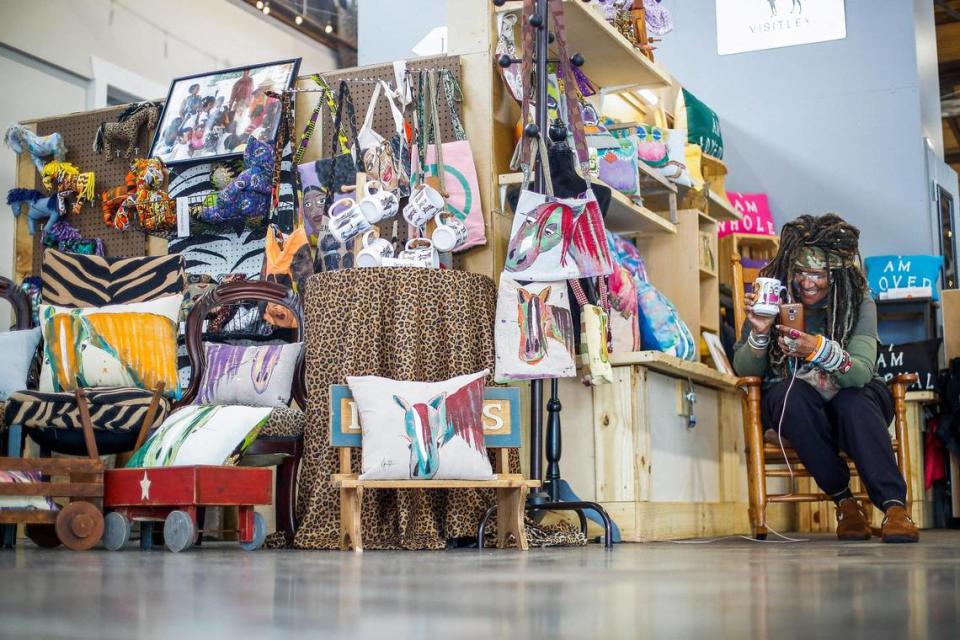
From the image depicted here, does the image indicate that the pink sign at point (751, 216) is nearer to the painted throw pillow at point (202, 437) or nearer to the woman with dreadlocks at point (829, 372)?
the woman with dreadlocks at point (829, 372)

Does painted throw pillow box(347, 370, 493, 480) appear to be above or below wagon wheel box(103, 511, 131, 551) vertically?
above

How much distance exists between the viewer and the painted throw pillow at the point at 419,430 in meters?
3.30

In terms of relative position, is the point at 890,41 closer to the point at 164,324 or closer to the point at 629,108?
the point at 629,108

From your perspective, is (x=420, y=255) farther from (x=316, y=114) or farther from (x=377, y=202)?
(x=316, y=114)

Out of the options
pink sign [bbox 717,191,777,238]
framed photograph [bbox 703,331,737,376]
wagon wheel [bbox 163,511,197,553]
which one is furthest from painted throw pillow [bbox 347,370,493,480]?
pink sign [bbox 717,191,777,238]

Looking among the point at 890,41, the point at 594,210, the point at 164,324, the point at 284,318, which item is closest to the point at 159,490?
the point at 164,324

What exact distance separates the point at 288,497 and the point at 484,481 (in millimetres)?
688

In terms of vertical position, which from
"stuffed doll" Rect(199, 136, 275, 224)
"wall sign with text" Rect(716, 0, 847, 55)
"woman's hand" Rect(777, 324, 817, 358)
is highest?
"wall sign with text" Rect(716, 0, 847, 55)

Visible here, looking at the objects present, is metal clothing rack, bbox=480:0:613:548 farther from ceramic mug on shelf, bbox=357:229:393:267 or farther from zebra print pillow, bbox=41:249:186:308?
zebra print pillow, bbox=41:249:186:308

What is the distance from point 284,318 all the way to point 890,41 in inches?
168

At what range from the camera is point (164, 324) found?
3.98 m

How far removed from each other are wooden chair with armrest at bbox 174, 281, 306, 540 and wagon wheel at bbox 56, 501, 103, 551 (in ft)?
1.72

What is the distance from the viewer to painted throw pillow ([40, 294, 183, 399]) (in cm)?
381

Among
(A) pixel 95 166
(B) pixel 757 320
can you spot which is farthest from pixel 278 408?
(A) pixel 95 166
